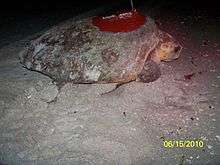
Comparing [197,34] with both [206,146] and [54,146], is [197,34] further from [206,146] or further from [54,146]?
[54,146]

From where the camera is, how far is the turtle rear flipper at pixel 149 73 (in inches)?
145

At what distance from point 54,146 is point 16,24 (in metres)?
2.75

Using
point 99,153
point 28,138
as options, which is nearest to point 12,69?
point 28,138

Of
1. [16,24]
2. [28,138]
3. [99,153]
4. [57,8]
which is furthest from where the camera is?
[57,8]

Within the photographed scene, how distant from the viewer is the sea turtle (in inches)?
144

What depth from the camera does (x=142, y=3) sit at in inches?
214

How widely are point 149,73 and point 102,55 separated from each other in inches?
20.9

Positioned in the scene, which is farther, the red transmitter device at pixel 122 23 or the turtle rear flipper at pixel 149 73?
the red transmitter device at pixel 122 23
